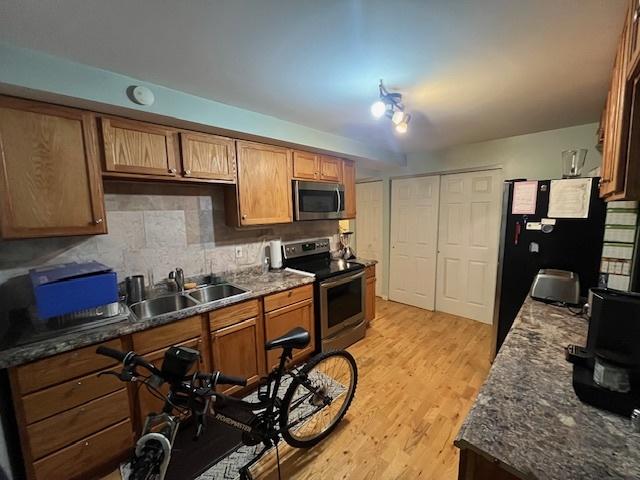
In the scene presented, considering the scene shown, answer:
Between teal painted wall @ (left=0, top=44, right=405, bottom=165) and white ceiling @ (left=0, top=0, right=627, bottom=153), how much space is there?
2.6 inches

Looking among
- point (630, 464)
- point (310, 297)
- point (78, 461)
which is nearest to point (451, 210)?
point (310, 297)

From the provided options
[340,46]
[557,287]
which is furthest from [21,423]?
[557,287]

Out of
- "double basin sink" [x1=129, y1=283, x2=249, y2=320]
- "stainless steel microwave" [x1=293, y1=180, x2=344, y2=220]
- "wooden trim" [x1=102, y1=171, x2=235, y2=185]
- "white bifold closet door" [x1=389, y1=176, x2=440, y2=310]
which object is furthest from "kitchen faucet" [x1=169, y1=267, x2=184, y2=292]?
"white bifold closet door" [x1=389, y1=176, x2=440, y2=310]

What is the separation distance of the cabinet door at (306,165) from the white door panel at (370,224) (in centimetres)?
174

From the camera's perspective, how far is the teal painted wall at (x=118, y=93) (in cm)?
127

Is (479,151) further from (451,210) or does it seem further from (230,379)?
(230,379)

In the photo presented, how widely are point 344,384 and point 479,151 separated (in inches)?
123

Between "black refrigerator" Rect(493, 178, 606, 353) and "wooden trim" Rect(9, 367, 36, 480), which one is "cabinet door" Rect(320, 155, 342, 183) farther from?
"wooden trim" Rect(9, 367, 36, 480)

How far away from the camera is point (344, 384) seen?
90.2 inches

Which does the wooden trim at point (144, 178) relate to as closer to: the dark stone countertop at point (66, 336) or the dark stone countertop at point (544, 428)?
the dark stone countertop at point (66, 336)

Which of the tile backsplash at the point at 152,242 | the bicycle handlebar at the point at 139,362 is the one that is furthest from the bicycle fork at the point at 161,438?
the tile backsplash at the point at 152,242

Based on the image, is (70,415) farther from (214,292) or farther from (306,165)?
(306,165)

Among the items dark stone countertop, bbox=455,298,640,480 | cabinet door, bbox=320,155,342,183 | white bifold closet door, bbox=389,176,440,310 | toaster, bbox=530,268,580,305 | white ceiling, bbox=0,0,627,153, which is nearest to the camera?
dark stone countertop, bbox=455,298,640,480

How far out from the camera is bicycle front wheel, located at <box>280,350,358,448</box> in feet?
5.09
